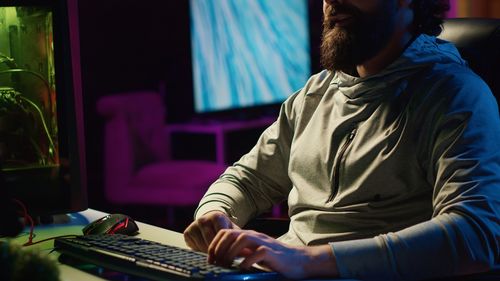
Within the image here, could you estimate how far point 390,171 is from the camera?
61.3 inches

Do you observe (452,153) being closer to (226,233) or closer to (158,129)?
(226,233)

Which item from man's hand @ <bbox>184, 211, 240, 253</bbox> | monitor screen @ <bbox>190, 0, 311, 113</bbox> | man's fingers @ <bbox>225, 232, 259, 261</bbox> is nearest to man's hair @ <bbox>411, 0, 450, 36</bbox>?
man's hand @ <bbox>184, 211, 240, 253</bbox>

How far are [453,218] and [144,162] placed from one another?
3.34 metres

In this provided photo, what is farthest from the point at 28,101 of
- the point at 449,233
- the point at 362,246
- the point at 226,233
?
the point at 449,233

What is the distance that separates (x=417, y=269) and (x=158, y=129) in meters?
3.46

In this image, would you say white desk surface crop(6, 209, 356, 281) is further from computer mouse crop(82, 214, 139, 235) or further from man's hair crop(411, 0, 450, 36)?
man's hair crop(411, 0, 450, 36)

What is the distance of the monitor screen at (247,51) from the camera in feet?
14.9

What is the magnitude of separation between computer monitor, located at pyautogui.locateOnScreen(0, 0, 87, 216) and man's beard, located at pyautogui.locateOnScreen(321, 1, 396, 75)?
56 centimetres

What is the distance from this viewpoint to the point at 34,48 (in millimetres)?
1712

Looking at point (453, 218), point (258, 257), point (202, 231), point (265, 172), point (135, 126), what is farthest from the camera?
point (135, 126)

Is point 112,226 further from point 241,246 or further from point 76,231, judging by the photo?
point 241,246

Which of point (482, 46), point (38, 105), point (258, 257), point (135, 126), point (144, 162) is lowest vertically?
point (144, 162)

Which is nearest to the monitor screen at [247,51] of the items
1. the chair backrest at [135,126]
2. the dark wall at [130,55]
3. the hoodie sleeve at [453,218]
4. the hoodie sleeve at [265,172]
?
the dark wall at [130,55]

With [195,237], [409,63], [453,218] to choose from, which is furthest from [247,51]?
[453,218]
